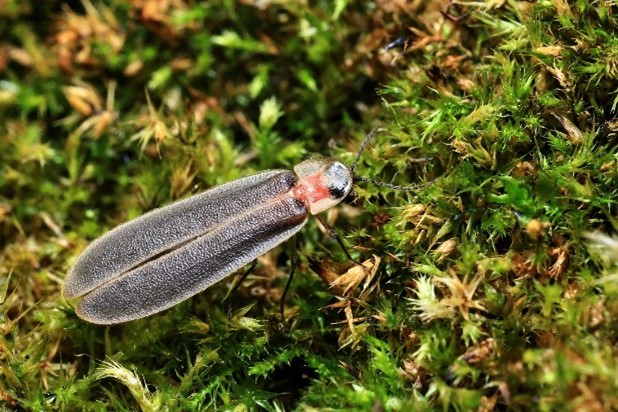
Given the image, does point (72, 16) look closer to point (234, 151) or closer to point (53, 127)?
point (53, 127)

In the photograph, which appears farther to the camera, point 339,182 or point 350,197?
point 350,197

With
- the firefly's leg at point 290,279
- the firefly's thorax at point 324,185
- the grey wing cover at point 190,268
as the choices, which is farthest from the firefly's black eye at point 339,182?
the firefly's leg at point 290,279

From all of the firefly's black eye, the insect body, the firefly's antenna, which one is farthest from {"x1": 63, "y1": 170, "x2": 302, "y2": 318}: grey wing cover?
the firefly's antenna

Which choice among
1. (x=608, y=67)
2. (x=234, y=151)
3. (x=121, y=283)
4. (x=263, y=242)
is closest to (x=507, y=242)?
(x=608, y=67)

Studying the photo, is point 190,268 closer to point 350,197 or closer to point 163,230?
point 163,230

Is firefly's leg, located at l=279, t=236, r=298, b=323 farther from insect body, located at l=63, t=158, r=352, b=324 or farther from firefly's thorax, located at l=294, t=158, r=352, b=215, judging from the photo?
firefly's thorax, located at l=294, t=158, r=352, b=215

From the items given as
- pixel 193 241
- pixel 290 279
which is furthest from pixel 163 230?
pixel 290 279
